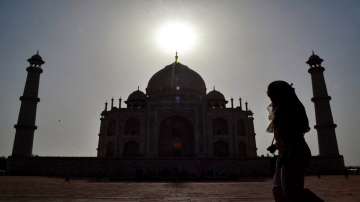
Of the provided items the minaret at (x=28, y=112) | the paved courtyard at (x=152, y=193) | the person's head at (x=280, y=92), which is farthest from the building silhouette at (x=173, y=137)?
the person's head at (x=280, y=92)

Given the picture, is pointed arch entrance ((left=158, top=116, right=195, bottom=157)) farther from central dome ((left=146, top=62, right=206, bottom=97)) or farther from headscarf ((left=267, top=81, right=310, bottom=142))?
headscarf ((left=267, top=81, right=310, bottom=142))

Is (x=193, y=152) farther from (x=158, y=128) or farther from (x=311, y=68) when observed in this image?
(x=311, y=68)

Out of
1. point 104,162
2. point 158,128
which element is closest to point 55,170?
point 104,162

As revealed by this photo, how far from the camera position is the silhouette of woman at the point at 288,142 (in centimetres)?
231

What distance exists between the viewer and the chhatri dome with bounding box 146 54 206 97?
35062 millimetres

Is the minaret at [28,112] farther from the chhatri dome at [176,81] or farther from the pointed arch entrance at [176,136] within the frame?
the chhatri dome at [176,81]

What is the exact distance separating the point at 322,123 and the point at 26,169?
25.9 metres

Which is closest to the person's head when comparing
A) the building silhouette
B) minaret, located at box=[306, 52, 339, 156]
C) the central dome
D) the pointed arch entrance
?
the building silhouette

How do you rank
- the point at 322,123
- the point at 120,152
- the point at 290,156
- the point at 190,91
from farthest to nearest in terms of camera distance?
the point at 190,91 → the point at 120,152 → the point at 322,123 → the point at 290,156

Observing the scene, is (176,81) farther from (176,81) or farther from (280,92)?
(280,92)

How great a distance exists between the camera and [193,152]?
29.8 m

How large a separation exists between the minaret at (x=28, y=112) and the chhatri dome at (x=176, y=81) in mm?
13205

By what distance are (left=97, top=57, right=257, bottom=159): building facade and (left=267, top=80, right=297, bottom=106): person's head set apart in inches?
1032

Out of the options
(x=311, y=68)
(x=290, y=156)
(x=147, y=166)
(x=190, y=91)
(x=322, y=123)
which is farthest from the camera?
(x=190, y=91)
